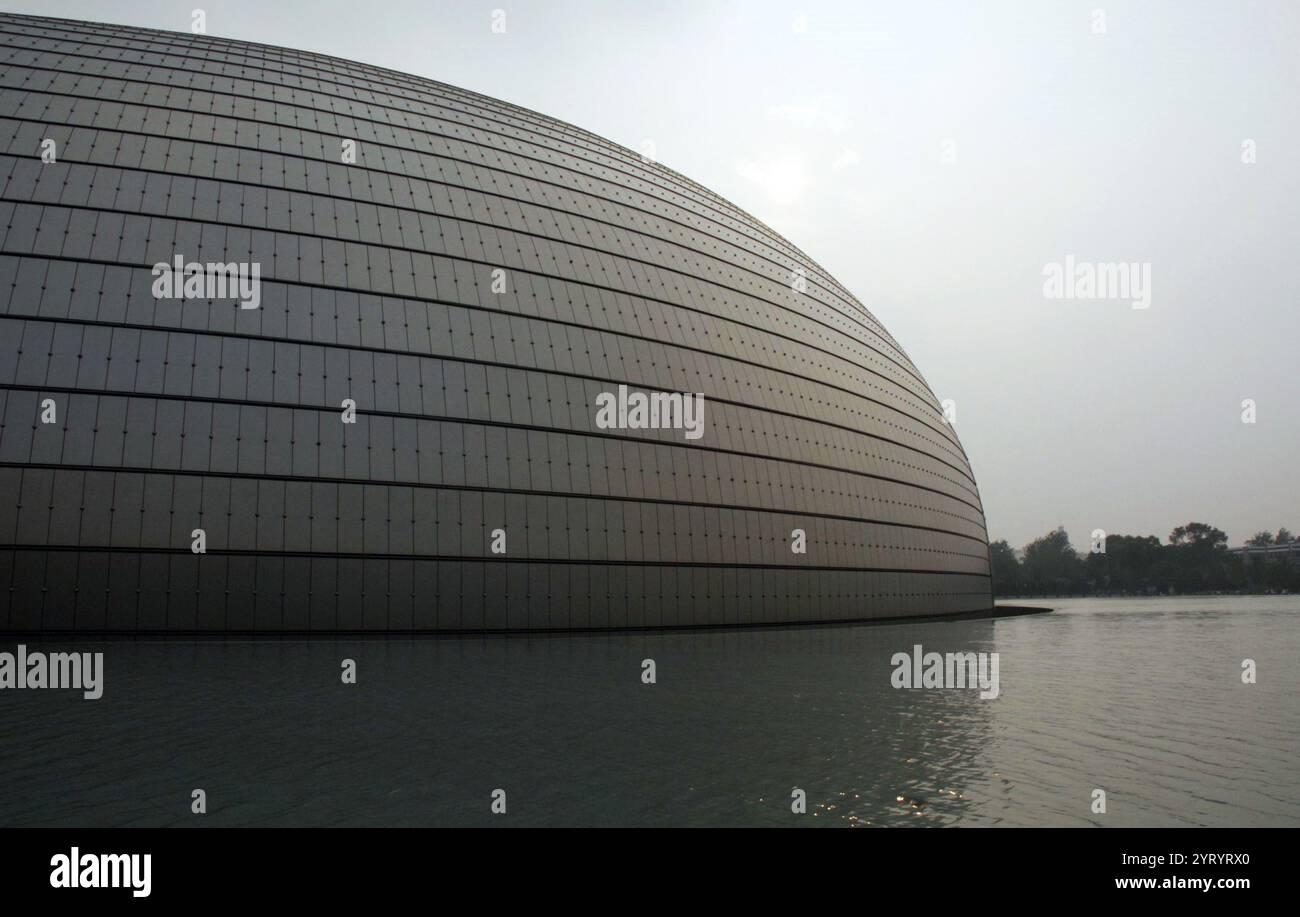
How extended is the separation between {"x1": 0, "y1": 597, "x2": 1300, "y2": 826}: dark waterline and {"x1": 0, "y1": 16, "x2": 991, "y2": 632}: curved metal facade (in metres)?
3.51

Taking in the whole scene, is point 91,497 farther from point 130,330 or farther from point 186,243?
point 186,243

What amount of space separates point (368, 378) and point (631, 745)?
588 inches

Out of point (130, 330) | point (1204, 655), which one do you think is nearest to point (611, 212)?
point (130, 330)

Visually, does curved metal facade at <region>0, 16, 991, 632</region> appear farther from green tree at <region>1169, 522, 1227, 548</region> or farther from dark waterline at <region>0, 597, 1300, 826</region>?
green tree at <region>1169, 522, 1227, 548</region>

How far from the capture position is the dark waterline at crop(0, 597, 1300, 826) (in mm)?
6238

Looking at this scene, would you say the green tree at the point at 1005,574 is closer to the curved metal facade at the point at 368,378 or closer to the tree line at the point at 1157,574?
the tree line at the point at 1157,574

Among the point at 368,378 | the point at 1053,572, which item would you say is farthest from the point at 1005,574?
the point at 368,378

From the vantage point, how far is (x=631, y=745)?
8531 millimetres

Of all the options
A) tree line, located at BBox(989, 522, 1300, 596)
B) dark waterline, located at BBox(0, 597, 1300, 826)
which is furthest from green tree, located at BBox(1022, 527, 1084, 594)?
dark waterline, located at BBox(0, 597, 1300, 826)

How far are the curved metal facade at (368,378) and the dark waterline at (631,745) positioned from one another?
138 inches

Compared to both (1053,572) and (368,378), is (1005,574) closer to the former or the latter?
(1053,572)

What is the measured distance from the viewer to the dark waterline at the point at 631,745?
6.24 metres

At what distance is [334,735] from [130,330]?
14.6m

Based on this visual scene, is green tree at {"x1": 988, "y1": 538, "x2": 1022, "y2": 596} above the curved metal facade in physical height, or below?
below
